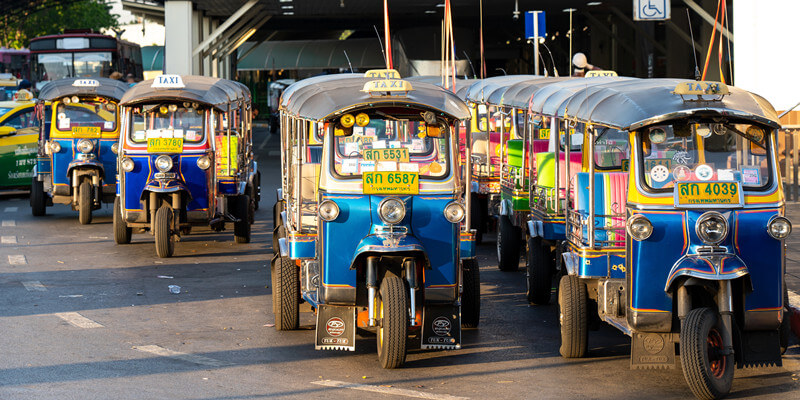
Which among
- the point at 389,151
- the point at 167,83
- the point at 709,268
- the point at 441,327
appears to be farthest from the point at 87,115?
the point at 709,268

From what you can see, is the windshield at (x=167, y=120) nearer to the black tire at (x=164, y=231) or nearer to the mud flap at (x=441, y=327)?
the black tire at (x=164, y=231)

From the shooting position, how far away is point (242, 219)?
15672 millimetres

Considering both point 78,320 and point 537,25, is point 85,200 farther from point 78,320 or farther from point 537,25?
point 537,25

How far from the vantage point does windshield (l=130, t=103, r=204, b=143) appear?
1498 centimetres

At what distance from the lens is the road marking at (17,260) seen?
556 inches

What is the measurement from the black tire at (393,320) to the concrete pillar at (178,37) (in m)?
22.5

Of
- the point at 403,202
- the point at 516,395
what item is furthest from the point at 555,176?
the point at 516,395

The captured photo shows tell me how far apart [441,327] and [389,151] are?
4.76ft

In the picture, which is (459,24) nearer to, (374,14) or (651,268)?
(374,14)

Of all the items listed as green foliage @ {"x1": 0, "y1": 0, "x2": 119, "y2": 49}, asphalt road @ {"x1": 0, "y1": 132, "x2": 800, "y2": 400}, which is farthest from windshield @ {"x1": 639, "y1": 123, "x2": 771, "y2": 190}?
green foliage @ {"x1": 0, "y1": 0, "x2": 119, "y2": 49}

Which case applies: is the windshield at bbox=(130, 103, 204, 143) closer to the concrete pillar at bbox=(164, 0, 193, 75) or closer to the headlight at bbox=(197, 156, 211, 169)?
the headlight at bbox=(197, 156, 211, 169)

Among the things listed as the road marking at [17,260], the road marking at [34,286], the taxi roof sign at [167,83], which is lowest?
the road marking at [34,286]

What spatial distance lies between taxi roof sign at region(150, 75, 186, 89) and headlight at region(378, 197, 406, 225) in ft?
→ 23.0

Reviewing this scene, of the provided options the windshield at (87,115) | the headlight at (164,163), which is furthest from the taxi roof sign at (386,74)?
the windshield at (87,115)
